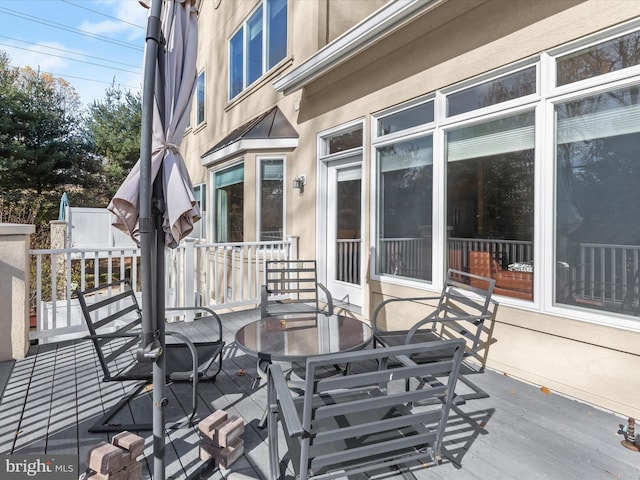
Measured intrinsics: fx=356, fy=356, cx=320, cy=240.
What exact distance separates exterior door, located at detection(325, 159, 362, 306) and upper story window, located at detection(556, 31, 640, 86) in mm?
2530

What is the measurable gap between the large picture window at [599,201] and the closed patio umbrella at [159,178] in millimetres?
2820

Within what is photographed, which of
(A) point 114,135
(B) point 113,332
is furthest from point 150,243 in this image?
(A) point 114,135

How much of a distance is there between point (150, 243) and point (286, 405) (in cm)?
92

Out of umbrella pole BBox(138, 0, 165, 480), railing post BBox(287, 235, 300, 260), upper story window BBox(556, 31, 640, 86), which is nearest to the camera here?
umbrella pole BBox(138, 0, 165, 480)

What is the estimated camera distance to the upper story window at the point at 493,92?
10.1 feet

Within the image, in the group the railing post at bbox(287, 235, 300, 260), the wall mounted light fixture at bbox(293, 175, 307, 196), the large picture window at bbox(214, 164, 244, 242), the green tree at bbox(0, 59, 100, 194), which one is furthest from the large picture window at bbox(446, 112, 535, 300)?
the green tree at bbox(0, 59, 100, 194)

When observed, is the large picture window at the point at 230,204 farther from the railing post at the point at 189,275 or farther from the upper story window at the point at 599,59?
the upper story window at the point at 599,59

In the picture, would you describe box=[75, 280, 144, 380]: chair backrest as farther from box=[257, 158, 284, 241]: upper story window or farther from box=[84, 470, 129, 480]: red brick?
box=[257, 158, 284, 241]: upper story window

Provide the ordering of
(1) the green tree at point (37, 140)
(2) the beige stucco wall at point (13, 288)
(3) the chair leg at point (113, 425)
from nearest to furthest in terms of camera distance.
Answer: (3) the chair leg at point (113, 425)
(2) the beige stucco wall at point (13, 288)
(1) the green tree at point (37, 140)

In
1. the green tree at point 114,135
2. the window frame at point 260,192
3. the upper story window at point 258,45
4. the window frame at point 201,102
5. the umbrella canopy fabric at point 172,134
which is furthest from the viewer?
the green tree at point 114,135

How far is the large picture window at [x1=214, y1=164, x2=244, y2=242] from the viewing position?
723cm

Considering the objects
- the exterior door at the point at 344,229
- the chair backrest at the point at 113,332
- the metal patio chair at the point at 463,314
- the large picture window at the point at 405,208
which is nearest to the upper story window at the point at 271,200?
the exterior door at the point at 344,229

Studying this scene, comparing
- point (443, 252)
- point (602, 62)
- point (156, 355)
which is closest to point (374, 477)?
point (156, 355)

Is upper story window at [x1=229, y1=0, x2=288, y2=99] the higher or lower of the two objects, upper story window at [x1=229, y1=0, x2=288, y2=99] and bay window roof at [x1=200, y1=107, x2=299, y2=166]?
the higher
